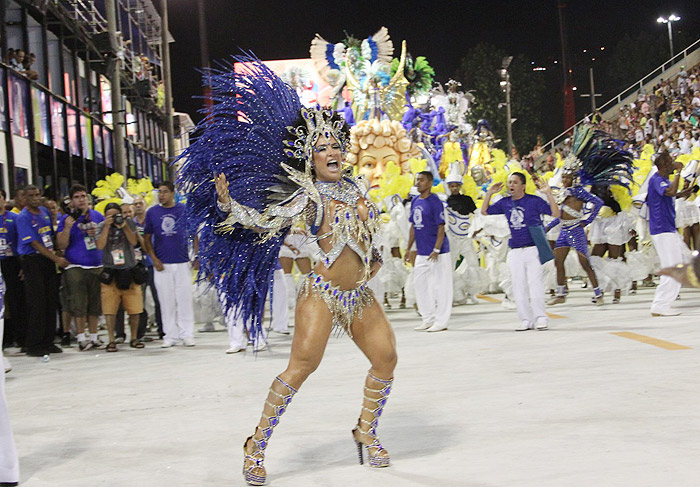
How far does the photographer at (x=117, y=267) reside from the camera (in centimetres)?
1060

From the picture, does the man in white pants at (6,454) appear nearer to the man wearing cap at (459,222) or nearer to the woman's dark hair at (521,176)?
the woman's dark hair at (521,176)

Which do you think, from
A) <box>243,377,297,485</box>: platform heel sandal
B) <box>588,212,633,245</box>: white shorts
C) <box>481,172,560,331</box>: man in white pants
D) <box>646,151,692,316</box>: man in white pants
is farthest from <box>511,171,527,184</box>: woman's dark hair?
<box>243,377,297,485</box>: platform heel sandal

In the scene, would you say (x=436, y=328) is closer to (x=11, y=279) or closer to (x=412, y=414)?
(x=412, y=414)

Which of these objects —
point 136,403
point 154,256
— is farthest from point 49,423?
point 154,256

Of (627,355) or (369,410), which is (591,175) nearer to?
(627,355)

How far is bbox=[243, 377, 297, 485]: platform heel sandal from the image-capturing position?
445cm

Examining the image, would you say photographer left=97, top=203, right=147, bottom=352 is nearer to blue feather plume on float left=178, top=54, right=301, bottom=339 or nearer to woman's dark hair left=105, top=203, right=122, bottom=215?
woman's dark hair left=105, top=203, right=122, bottom=215

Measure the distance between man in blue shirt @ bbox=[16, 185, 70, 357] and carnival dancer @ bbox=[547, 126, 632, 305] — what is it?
6.99m

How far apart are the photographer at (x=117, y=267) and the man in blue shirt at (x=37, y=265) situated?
53cm

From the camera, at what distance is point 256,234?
16.6 feet

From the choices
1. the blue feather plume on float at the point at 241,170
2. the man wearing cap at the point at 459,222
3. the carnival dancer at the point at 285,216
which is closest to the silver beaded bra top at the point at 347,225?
the carnival dancer at the point at 285,216

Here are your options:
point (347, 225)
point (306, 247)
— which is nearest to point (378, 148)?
point (306, 247)

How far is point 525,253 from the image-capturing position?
33.7ft

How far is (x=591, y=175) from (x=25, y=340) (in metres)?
8.18
